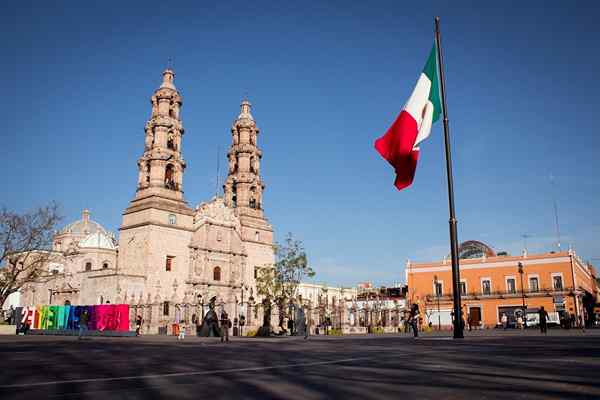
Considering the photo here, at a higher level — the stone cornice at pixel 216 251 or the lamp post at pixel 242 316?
the stone cornice at pixel 216 251

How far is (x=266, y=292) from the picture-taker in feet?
135

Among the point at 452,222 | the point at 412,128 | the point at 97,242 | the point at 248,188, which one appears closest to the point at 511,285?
the point at 248,188

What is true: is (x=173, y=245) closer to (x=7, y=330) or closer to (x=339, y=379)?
(x=7, y=330)

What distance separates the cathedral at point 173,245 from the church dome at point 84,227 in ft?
35.8

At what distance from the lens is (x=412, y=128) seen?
42.2 ft

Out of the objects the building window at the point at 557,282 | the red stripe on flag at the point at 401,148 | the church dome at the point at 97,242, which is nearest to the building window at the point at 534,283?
the building window at the point at 557,282

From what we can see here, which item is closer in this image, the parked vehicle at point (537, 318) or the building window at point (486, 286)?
the parked vehicle at point (537, 318)

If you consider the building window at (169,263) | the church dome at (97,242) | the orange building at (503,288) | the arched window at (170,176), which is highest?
the arched window at (170,176)

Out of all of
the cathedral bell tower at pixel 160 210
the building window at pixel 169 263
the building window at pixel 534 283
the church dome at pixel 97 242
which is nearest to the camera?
the cathedral bell tower at pixel 160 210

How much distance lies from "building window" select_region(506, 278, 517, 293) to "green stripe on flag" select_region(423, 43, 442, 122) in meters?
41.0

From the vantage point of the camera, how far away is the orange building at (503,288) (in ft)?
156

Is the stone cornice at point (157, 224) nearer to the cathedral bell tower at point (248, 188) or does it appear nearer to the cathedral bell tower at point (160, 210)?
the cathedral bell tower at point (160, 210)

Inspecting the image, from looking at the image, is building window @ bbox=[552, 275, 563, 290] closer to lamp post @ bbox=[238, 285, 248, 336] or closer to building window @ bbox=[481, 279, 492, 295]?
building window @ bbox=[481, 279, 492, 295]

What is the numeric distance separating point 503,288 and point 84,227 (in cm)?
A: 5332
